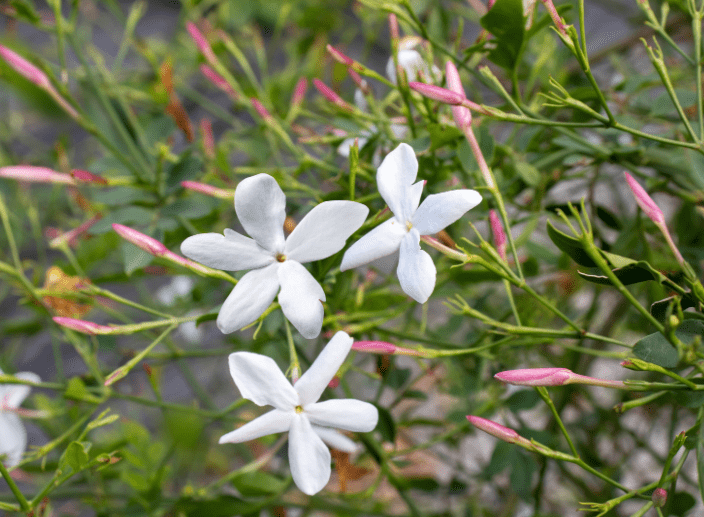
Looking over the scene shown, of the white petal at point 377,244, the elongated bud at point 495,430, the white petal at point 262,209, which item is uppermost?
the white petal at point 262,209

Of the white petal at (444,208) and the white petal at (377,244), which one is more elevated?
the white petal at (444,208)

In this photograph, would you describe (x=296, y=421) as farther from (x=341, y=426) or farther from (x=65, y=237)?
(x=65, y=237)

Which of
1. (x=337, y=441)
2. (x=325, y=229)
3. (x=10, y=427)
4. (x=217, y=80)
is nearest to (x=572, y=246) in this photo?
(x=325, y=229)

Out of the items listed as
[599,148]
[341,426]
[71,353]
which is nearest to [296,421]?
[341,426]

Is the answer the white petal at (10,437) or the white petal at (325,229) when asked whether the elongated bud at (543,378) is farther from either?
the white petal at (10,437)

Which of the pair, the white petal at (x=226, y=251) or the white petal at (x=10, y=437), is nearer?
the white petal at (x=226, y=251)

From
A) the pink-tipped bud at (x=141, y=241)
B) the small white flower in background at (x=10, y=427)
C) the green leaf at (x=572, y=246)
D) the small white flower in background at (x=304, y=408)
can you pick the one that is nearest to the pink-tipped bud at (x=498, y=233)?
the green leaf at (x=572, y=246)

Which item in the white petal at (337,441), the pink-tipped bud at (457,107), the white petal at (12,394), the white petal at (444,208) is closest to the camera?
the white petal at (444,208)
